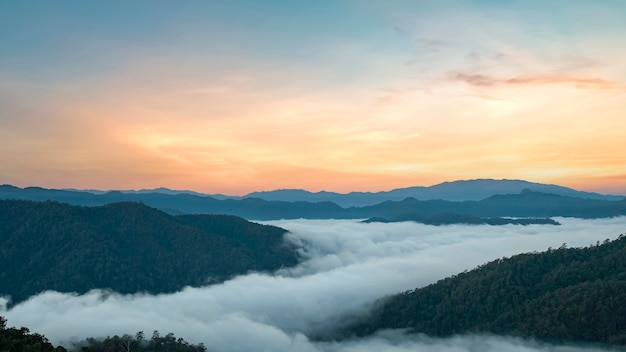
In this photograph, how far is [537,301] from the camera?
161375mm

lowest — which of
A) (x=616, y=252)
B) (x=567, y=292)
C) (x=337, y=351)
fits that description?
(x=337, y=351)

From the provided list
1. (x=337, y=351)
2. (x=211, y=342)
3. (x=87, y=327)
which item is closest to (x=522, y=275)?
(x=337, y=351)

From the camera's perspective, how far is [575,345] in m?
141

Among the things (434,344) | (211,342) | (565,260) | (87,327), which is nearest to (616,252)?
(565,260)

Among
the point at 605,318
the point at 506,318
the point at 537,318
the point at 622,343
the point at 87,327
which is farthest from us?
the point at 87,327

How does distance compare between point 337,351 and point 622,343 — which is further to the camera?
point 337,351

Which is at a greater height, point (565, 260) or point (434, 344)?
point (565, 260)

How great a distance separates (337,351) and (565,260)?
9450 centimetres

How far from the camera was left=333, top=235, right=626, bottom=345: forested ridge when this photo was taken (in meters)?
144

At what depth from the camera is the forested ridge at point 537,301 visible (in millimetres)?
143750

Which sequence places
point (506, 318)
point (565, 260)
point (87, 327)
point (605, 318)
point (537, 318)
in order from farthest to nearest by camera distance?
1. point (565, 260)
2. point (87, 327)
3. point (506, 318)
4. point (537, 318)
5. point (605, 318)

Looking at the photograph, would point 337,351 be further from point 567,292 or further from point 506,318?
point 567,292

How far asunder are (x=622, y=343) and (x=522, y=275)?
50.3 metres

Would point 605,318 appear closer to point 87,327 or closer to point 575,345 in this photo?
point 575,345
